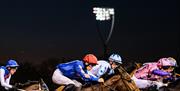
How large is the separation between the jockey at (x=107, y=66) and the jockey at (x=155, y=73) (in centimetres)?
50

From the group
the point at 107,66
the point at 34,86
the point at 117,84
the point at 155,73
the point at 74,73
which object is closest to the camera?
the point at 117,84

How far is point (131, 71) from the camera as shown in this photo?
40.9 feet

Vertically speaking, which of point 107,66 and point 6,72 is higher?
point 6,72

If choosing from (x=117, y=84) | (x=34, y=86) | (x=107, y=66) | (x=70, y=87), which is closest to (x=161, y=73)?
(x=107, y=66)

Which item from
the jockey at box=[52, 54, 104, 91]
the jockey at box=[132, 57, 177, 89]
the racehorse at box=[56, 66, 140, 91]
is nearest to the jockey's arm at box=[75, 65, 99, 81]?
the jockey at box=[52, 54, 104, 91]

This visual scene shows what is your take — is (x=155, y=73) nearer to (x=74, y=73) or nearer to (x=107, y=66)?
(x=107, y=66)

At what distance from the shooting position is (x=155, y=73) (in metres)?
12.9

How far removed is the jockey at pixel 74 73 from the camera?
11875 millimetres

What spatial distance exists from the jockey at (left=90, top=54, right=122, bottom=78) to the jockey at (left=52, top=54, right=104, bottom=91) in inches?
26.3

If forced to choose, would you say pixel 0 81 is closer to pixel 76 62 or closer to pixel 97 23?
pixel 76 62

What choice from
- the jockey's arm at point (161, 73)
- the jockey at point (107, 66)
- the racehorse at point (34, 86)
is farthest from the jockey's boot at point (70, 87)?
the jockey's arm at point (161, 73)

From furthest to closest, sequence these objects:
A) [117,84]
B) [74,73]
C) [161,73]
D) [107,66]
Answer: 1. [107,66]
2. [161,73]
3. [74,73]
4. [117,84]

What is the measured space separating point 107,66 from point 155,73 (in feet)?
3.61

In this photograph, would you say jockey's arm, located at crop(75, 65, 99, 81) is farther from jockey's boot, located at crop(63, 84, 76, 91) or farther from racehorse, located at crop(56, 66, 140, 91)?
jockey's boot, located at crop(63, 84, 76, 91)
